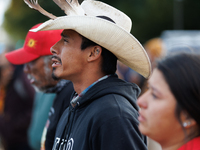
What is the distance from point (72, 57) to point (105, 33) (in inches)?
14.4

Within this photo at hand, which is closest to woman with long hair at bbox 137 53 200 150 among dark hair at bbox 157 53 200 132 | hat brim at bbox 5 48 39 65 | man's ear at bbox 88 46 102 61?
dark hair at bbox 157 53 200 132

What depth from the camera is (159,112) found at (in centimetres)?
144

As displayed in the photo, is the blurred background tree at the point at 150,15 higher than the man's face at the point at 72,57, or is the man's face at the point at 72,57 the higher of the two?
the man's face at the point at 72,57

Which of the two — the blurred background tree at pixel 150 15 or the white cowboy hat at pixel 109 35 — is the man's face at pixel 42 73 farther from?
the blurred background tree at pixel 150 15

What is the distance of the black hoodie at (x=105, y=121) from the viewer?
1.83 metres

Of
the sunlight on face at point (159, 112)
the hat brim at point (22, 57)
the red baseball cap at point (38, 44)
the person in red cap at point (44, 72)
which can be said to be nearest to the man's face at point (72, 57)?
the person in red cap at point (44, 72)

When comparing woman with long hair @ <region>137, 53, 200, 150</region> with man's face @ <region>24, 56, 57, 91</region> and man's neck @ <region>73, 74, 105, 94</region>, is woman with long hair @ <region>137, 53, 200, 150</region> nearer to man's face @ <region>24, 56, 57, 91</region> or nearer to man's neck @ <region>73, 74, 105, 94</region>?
man's neck @ <region>73, 74, 105, 94</region>

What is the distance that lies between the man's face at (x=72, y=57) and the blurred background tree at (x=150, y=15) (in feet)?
61.1

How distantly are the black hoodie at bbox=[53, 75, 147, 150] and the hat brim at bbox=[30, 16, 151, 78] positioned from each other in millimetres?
238

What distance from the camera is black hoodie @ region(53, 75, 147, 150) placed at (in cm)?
183

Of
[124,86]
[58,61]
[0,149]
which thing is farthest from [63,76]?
[0,149]

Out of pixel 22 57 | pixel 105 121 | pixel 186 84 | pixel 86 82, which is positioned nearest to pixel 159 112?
pixel 186 84

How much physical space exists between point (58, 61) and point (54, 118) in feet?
2.68

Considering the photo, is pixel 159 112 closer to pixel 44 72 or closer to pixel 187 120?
pixel 187 120
